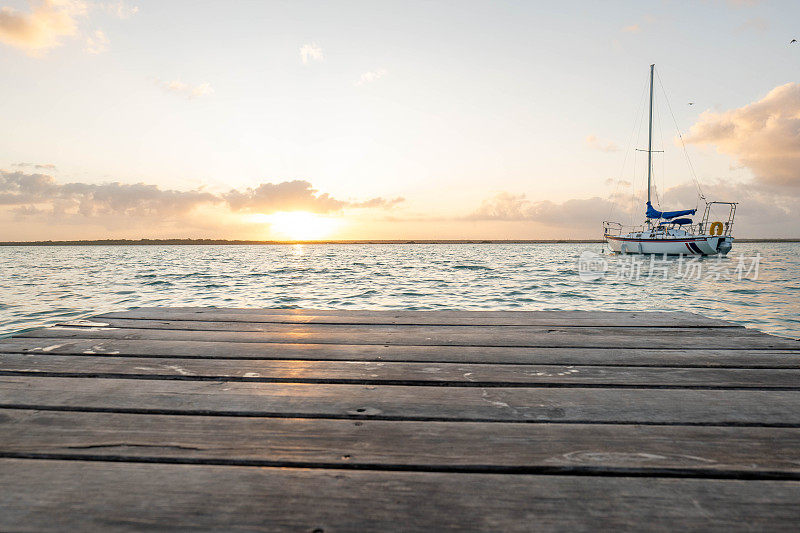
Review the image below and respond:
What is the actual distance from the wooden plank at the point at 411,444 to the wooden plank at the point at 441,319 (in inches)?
63.3

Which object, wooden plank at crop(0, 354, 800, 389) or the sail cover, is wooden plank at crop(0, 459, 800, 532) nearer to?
wooden plank at crop(0, 354, 800, 389)

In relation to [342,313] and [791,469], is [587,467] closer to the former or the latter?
[791,469]

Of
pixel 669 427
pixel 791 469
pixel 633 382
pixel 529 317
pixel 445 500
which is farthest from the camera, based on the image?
pixel 529 317

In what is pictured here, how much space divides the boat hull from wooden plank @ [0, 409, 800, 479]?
32.2m

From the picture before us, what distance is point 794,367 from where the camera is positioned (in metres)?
1.86

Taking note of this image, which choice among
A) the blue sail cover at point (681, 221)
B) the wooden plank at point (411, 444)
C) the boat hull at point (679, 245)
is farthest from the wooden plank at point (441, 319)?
the blue sail cover at point (681, 221)

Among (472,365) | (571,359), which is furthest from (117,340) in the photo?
A: (571,359)

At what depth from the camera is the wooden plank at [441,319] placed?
2.86 m

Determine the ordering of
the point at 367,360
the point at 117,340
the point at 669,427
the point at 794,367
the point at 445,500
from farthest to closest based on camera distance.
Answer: the point at 117,340 < the point at 367,360 < the point at 794,367 < the point at 669,427 < the point at 445,500

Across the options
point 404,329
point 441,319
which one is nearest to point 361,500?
point 404,329

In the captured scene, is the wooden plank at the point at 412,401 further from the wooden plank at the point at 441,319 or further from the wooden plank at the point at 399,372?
the wooden plank at the point at 441,319

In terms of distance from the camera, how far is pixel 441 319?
3008 mm

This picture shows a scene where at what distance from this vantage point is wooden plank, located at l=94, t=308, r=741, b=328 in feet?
9.37

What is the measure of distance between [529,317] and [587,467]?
2131 mm
